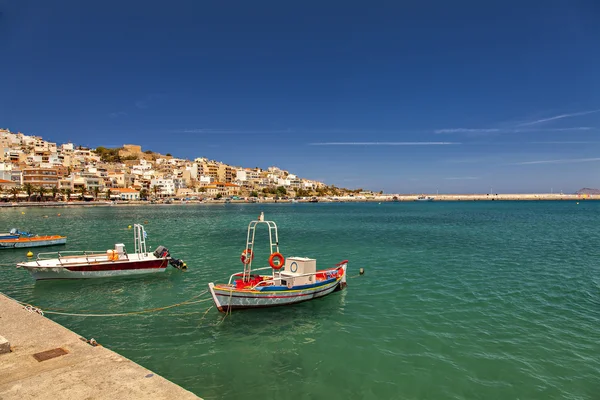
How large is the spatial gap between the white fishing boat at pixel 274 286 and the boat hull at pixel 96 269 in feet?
29.8

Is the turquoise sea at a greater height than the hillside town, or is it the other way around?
the hillside town

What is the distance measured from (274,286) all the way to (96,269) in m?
13.0

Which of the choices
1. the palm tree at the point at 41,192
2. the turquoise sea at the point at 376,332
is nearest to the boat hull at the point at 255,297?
the turquoise sea at the point at 376,332

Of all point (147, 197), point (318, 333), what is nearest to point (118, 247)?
point (318, 333)

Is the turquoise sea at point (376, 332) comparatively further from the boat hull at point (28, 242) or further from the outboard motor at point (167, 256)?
the boat hull at point (28, 242)

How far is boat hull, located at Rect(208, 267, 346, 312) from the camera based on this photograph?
15.1 meters

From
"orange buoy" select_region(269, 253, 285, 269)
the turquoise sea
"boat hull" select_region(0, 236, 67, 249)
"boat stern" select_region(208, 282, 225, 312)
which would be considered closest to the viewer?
the turquoise sea

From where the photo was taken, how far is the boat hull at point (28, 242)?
34.6 metres

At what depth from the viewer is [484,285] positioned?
20.9 metres

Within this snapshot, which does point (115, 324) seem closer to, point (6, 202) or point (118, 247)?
point (118, 247)

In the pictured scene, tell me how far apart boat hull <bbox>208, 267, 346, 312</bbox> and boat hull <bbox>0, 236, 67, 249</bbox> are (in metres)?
30.5

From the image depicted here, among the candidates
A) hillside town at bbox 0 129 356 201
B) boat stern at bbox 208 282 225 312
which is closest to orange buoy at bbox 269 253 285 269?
boat stern at bbox 208 282 225 312

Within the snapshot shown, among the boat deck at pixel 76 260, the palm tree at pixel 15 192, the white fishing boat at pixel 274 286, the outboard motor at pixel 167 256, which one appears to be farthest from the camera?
the palm tree at pixel 15 192

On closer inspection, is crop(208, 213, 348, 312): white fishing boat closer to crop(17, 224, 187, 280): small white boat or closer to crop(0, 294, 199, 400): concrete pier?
crop(0, 294, 199, 400): concrete pier
